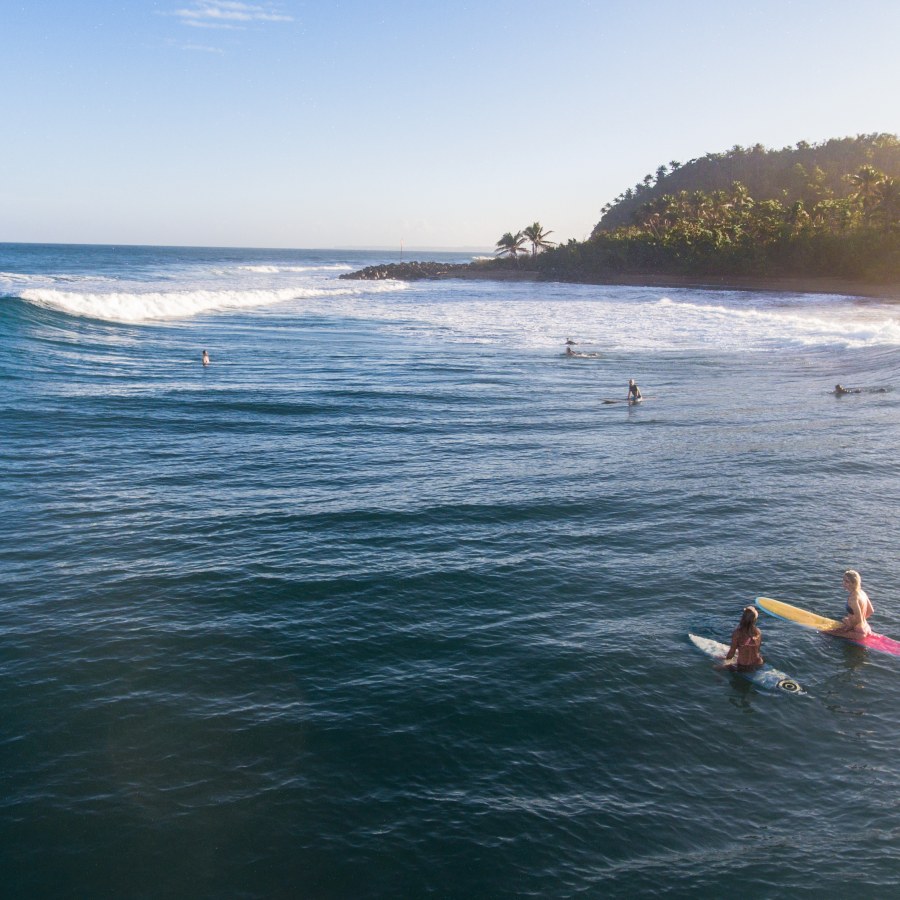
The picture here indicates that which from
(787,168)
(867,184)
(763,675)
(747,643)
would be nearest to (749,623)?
(747,643)

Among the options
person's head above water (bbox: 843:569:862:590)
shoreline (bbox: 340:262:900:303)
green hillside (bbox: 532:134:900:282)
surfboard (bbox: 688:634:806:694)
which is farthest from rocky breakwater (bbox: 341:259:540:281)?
surfboard (bbox: 688:634:806:694)

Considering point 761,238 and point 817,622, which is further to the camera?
point 761,238

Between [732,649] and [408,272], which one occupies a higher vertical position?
[408,272]

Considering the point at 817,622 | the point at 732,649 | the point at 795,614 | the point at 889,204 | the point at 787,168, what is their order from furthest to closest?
1. the point at 787,168
2. the point at 889,204
3. the point at 795,614
4. the point at 817,622
5. the point at 732,649

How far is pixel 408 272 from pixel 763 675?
125 m

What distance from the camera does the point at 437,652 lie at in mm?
12305

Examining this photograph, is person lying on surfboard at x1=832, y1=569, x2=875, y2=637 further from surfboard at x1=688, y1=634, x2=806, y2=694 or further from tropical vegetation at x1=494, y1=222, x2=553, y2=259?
tropical vegetation at x1=494, y1=222, x2=553, y2=259

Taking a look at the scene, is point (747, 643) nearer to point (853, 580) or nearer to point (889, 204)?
point (853, 580)

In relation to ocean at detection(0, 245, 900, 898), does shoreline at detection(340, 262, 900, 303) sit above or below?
above

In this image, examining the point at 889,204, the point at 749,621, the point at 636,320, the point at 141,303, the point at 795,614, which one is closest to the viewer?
the point at 749,621

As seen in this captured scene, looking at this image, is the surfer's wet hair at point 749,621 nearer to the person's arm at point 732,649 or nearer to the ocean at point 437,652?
the person's arm at point 732,649

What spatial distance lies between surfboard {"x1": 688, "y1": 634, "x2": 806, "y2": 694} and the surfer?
91 millimetres

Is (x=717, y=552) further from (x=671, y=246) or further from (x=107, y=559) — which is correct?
(x=671, y=246)

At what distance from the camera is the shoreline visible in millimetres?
82625
